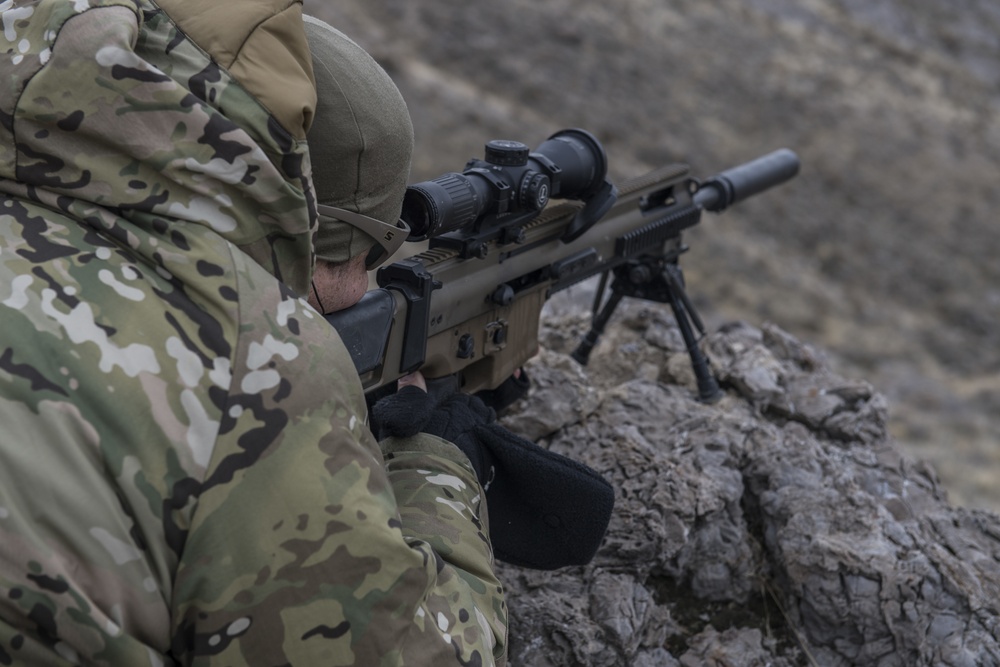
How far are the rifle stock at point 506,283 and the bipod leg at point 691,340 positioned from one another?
0.5 inches

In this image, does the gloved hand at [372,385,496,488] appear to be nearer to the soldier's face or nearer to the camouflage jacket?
the soldier's face

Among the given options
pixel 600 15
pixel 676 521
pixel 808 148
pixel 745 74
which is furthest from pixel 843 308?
pixel 676 521

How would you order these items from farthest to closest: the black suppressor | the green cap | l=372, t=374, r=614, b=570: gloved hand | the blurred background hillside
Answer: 1. the blurred background hillside
2. the black suppressor
3. l=372, t=374, r=614, b=570: gloved hand
4. the green cap

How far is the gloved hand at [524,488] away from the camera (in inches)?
110

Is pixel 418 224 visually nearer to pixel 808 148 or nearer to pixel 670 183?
pixel 670 183

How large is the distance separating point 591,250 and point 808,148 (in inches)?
694

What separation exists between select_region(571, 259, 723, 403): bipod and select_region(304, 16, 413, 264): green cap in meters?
2.47

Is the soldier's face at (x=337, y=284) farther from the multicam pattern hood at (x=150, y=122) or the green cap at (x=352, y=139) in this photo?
the multicam pattern hood at (x=150, y=122)

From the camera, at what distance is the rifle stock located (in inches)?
114

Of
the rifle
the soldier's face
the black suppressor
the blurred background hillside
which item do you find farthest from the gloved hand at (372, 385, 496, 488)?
the blurred background hillside

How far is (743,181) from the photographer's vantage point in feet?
17.4

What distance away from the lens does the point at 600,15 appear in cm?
2270

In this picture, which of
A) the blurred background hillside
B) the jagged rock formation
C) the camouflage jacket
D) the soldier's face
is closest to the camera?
the camouflage jacket

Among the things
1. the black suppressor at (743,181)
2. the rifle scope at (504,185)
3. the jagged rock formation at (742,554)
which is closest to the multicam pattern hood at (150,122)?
the rifle scope at (504,185)
